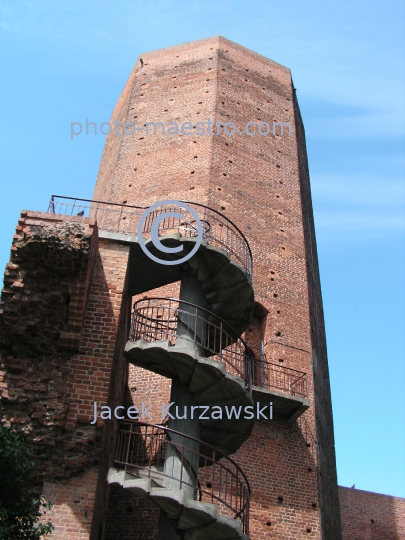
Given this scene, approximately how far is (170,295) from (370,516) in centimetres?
1011

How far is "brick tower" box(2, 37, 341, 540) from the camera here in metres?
8.40

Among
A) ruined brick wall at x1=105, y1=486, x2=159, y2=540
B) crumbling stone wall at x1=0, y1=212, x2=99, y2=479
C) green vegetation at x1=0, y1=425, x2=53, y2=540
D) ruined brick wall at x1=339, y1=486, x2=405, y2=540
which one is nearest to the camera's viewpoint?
green vegetation at x1=0, y1=425, x2=53, y2=540

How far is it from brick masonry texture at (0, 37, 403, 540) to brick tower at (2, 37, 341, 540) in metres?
0.03

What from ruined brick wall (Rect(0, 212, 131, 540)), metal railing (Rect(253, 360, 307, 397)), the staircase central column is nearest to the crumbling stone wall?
ruined brick wall (Rect(0, 212, 131, 540))

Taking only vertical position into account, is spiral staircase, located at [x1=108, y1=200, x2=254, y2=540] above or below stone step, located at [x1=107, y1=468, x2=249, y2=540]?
above

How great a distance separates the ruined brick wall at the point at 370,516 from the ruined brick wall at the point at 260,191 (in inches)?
193

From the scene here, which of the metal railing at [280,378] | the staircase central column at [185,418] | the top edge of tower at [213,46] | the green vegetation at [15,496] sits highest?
the top edge of tower at [213,46]

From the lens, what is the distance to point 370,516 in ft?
61.5

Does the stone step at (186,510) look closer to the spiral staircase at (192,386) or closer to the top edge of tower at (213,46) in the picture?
the spiral staircase at (192,386)

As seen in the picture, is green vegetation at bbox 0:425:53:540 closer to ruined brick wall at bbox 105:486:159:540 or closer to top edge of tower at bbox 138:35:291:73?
ruined brick wall at bbox 105:486:159:540

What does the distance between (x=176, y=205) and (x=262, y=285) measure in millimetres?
2589

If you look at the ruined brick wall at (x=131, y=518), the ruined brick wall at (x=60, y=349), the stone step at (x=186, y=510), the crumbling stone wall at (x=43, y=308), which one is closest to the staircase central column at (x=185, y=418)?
the stone step at (x=186, y=510)

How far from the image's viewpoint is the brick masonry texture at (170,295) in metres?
8.31

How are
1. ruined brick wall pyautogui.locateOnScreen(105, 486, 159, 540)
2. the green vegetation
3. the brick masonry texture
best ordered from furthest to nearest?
ruined brick wall pyautogui.locateOnScreen(105, 486, 159, 540)
the brick masonry texture
the green vegetation
